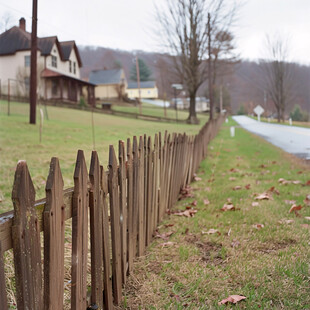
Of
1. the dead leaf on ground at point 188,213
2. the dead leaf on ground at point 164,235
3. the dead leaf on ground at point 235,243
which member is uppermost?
the dead leaf on ground at point 188,213

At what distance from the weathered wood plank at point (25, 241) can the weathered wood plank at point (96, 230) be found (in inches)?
25.9

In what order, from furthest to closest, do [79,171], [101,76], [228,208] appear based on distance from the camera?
[228,208]
[101,76]
[79,171]

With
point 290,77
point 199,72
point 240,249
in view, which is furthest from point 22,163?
point 199,72

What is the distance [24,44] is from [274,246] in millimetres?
3038

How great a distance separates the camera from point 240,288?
279cm

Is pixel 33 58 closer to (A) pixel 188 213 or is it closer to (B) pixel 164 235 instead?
(B) pixel 164 235

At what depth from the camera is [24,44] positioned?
2719mm

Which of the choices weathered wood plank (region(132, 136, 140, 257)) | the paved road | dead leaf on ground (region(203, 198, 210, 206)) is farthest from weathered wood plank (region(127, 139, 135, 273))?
the paved road

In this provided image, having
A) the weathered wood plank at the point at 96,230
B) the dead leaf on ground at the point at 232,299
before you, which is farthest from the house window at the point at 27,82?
the dead leaf on ground at the point at 232,299

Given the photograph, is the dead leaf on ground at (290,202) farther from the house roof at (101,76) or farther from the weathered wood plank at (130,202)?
the house roof at (101,76)

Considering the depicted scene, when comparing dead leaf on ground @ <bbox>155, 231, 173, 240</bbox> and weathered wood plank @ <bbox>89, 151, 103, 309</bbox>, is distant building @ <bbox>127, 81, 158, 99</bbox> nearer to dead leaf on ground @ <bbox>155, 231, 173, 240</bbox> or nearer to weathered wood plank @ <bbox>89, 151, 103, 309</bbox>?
dead leaf on ground @ <bbox>155, 231, 173, 240</bbox>

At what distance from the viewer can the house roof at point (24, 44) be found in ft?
8.50

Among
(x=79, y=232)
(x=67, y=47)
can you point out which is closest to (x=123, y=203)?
(x=79, y=232)

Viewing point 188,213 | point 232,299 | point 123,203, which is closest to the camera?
point 232,299
